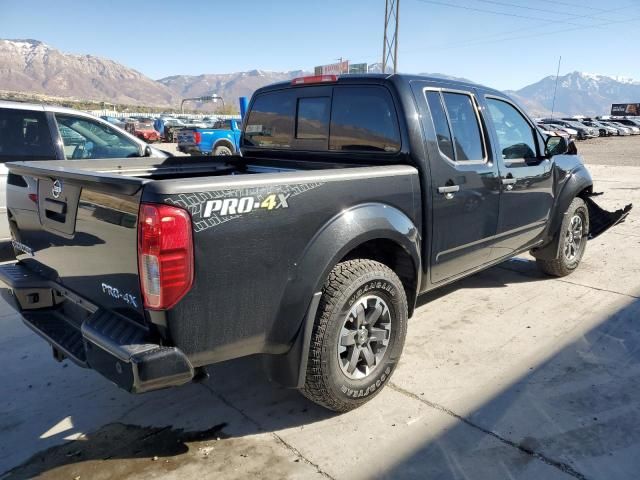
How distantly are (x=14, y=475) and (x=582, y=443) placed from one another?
2.93 meters

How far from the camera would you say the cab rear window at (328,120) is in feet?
10.7

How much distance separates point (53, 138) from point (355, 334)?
4.76 m

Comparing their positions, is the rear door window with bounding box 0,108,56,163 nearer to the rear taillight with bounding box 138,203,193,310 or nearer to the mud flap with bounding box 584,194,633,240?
the rear taillight with bounding box 138,203,193,310

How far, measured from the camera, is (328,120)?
355 cm

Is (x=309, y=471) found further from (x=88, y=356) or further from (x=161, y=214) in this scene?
(x=161, y=214)

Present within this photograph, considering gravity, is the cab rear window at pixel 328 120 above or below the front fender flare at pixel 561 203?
above

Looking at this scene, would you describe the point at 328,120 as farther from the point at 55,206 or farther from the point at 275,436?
the point at 275,436

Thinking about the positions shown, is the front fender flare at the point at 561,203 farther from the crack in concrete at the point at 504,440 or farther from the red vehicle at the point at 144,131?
the red vehicle at the point at 144,131

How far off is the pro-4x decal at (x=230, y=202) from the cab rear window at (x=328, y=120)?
115cm

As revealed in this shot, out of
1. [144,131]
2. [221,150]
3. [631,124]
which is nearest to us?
[221,150]

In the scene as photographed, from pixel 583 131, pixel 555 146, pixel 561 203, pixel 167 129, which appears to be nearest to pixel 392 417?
pixel 561 203

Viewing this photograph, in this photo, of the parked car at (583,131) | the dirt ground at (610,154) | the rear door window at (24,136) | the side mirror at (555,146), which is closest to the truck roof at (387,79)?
the side mirror at (555,146)

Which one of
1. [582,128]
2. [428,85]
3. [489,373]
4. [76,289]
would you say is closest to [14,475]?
[76,289]

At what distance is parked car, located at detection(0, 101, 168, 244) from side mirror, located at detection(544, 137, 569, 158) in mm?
4064
